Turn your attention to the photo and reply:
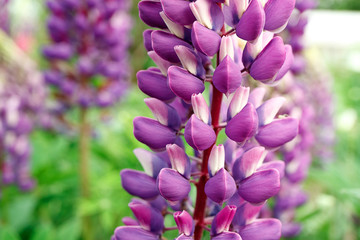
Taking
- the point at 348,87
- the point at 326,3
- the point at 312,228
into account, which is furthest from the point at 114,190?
the point at 326,3

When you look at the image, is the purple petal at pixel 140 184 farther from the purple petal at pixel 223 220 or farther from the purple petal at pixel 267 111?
the purple petal at pixel 267 111

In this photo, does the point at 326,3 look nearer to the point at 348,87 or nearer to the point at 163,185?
the point at 348,87

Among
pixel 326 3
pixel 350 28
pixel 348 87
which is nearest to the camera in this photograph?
pixel 348 87

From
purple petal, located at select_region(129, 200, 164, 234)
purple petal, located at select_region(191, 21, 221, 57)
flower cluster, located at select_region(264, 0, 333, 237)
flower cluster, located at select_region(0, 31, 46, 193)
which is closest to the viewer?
purple petal, located at select_region(191, 21, 221, 57)

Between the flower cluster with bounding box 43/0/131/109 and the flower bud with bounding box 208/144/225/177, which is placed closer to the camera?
the flower bud with bounding box 208/144/225/177

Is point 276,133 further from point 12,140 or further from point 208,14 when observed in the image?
point 12,140

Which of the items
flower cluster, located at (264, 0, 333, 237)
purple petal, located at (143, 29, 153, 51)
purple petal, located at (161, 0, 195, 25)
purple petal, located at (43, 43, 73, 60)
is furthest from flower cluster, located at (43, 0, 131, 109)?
purple petal, located at (161, 0, 195, 25)

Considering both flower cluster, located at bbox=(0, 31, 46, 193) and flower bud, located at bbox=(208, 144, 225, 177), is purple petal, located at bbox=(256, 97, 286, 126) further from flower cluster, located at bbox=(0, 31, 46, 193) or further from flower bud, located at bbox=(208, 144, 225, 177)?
flower cluster, located at bbox=(0, 31, 46, 193)

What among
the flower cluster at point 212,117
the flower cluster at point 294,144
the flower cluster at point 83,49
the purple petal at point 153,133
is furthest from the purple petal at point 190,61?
the flower cluster at point 83,49
